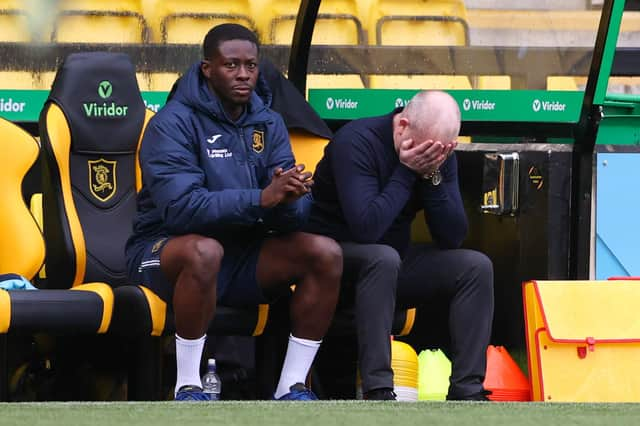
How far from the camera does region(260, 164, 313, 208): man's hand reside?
4414 millimetres

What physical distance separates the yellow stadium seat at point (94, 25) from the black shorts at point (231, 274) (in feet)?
4.18

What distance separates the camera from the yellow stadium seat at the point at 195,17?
19.0 ft

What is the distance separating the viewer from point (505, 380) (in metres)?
5.38

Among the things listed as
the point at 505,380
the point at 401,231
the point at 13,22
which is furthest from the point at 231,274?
the point at 13,22

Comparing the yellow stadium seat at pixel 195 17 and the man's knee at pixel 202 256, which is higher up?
the yellow stadium seat at pixel 195 17

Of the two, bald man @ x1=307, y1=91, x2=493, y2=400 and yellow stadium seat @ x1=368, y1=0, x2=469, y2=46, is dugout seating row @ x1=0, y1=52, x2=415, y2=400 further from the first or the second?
yellow stadium seat @ x1=368, y1=0, x2=469, y2=46

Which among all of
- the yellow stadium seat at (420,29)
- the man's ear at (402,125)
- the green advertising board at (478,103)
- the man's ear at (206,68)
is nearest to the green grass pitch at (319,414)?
the man's ear at (402,125)

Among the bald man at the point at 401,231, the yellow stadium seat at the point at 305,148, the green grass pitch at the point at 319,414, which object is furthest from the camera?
the yellow stadium seat at the point at 305,148

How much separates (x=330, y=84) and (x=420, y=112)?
1.26 m

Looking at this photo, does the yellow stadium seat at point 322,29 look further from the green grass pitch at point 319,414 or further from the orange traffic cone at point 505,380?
the green grass pitch at point 319,414

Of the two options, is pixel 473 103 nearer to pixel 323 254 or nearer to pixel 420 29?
pixel 420 29

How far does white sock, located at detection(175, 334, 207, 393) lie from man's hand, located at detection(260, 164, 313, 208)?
1.55 feet

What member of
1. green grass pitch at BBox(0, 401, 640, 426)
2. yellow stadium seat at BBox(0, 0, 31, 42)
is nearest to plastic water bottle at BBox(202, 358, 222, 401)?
green grass pitch at BBox(0, 401, 640, 426)

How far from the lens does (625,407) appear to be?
12.2 ft
